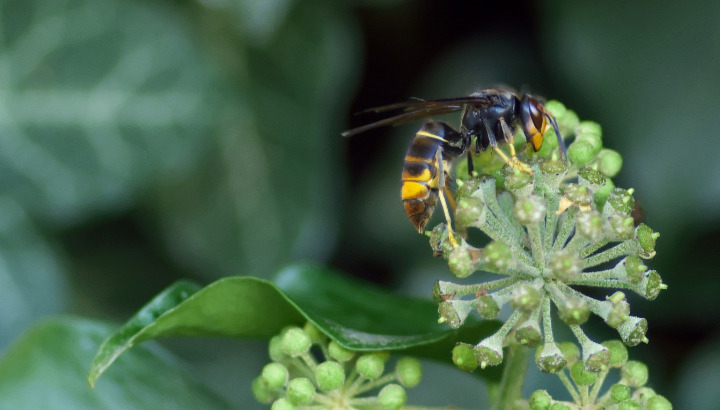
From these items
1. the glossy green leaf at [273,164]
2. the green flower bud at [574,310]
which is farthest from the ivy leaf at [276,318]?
the glossy green leaf at [273,164]

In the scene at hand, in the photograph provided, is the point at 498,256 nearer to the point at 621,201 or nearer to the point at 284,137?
the point at 621,201

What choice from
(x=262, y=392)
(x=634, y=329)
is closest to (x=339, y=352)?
(x=262, y=392)

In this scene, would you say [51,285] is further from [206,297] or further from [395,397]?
[395,397]

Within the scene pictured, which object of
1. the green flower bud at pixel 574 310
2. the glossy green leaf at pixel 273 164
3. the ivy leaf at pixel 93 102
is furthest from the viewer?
the glossy green leaf at pixel 273 164

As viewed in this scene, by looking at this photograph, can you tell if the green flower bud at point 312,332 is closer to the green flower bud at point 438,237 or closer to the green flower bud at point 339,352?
the green flower bud at point 339,352

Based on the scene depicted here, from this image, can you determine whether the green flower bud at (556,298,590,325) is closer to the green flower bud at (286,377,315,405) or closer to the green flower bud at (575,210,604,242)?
the green flower bud at (575,210,604,242)

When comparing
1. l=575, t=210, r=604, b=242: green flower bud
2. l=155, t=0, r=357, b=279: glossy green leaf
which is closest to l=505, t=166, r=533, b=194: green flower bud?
l=575, t=210, r=604, b=242: green flower bud

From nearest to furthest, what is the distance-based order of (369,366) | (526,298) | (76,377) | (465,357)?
(526,298)
(465,357)
(369,366)
(76,377)
